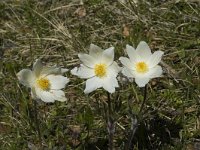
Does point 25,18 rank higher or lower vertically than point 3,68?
higher

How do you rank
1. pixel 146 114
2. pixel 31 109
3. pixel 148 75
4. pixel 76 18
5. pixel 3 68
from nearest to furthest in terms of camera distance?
pixel 148 75 → pixel 146 114 → pixel 31 109 → pixel 3 68 → pixel 76 18

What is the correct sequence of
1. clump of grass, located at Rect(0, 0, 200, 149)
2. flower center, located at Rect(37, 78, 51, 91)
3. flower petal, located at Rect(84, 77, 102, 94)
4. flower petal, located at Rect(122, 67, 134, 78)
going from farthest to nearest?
1. clump of grass, located at Rect(0, 0, 200, 149)
2. flower center, located at Rect(37, 78, 51, 91)
3. flower petal, located at Rect(84, 77, 102, 94)
4. flower petal, located at Rect(122, 67, 134, 78)

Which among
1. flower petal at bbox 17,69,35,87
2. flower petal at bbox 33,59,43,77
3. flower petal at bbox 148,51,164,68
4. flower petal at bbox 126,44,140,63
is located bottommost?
flower petal at bbox 17,69,35,87

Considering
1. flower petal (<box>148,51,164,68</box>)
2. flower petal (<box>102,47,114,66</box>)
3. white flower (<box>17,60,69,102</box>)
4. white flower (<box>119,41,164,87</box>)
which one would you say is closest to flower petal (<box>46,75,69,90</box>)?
white flower (<box>17,60,69,102</box>)

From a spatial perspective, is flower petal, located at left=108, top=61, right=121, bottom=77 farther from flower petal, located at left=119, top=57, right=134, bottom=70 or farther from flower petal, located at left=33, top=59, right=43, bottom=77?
flower petal, located at left=33, top=59, right=43, bottom=77

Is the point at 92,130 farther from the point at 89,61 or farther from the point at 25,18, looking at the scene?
the point at 25,18

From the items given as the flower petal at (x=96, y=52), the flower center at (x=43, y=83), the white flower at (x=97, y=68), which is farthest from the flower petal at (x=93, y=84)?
the flower center at (x=43, y=83)

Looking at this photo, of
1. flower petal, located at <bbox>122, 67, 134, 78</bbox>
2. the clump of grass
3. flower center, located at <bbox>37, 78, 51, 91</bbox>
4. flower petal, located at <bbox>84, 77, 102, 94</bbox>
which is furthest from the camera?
the clump of grass

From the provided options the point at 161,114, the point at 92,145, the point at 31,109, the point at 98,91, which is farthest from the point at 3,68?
the point at 161,114
